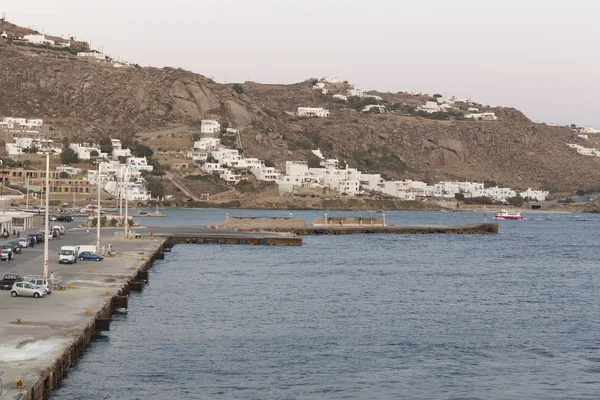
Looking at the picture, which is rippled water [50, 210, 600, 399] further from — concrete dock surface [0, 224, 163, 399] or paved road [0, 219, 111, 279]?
paved road [0, 219, 111, 279]

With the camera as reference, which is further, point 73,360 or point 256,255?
point 256,255

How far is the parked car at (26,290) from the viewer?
5128 centimetres

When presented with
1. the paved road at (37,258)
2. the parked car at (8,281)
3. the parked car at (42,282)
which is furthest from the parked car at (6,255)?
the parked car at (42,282)

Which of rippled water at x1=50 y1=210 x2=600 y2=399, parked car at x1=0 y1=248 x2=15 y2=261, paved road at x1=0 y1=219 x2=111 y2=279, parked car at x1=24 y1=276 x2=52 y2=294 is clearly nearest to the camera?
rippled water at x1=50 y1=210 x2=600 y2=399

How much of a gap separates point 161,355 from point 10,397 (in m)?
13.1

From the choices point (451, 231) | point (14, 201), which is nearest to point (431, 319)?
point (451, 231)

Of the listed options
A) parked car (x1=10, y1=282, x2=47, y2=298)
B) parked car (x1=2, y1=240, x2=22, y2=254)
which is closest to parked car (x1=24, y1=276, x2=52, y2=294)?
parked car (x1=10, y1=282, x2=47, y2=298)

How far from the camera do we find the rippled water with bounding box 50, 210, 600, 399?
38.7 m

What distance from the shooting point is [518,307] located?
6241 centimetres

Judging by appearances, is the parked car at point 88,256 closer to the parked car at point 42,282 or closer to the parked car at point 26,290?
the parked car at point 42,282

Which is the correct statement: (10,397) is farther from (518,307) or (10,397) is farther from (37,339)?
(518,307)

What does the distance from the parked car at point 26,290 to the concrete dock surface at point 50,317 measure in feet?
1.59

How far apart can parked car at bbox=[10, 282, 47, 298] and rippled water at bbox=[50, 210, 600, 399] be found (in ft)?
12.8

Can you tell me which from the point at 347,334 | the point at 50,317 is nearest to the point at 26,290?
the point at 50,317
